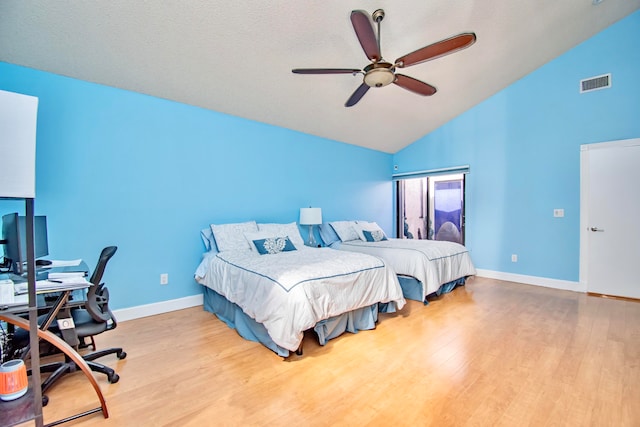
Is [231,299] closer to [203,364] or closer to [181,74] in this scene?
[203,364]

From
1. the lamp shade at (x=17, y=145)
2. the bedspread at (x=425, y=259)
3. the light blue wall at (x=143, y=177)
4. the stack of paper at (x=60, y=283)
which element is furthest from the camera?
the bedspread at (x=425, y=259)

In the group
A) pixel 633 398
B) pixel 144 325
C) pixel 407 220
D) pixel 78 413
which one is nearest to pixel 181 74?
pixel 144 325

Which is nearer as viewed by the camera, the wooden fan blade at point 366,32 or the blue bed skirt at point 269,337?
the wooden fan blade at point 366,32

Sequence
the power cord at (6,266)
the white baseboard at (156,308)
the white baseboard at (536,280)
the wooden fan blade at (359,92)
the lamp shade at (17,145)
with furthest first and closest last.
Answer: the white baseboard at (536,280) → the white baseboard at (156,308) → the wooden fan blade at (359,92) → the power cord at (6,266) → the lamp shade at (17,145)

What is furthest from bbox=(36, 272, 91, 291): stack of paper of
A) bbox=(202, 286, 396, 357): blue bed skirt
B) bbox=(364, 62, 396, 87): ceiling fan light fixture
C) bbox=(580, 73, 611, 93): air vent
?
bbox=(580, 73, 611, 93): air vent

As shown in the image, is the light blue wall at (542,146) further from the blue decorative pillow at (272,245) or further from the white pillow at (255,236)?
the white pillow at (255,236)

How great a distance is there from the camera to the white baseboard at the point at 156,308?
305 centimetres

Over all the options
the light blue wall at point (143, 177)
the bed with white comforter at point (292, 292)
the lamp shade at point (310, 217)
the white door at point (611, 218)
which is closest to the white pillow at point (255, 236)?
the bed with white comforter at point (292, 292)

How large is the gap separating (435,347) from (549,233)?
3.20 metres

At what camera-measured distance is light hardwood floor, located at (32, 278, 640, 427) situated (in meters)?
1.63

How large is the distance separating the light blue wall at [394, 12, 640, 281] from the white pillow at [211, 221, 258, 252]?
3907 mm

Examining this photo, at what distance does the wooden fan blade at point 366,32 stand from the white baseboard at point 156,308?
3251mm

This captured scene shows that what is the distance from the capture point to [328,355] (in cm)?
232

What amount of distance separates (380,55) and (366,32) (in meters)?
0.27
